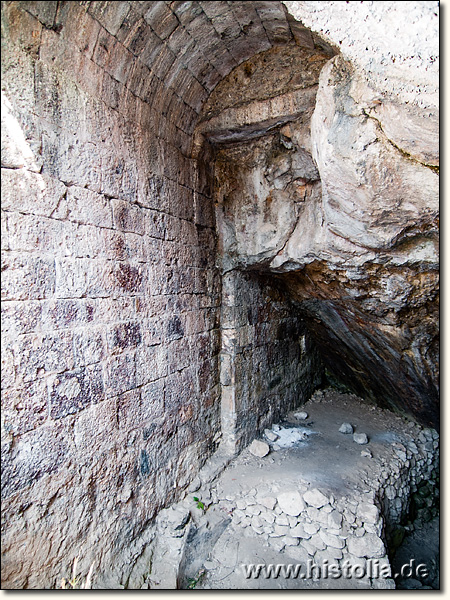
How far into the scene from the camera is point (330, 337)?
5285mm

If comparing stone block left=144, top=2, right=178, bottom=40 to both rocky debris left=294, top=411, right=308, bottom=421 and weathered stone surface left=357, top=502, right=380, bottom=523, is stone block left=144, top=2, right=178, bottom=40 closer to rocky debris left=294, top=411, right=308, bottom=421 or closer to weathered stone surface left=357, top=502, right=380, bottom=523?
weathered stone surface left=357, top=502, right=380, bottom=523

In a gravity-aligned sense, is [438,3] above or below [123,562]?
above

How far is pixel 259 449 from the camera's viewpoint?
407cm

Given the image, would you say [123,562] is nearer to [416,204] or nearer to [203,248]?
[203,248]

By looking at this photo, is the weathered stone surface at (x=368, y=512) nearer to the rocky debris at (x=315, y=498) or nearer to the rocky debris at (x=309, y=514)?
the rocky debris at (x=309, y=514)

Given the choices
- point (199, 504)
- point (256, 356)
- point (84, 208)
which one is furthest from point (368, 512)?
point (84, 208)

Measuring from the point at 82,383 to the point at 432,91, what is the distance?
2.53 meters

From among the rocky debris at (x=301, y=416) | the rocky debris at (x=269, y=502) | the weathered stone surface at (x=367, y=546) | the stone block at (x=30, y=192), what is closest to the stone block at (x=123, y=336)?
the stone block at (x=30, y=192)

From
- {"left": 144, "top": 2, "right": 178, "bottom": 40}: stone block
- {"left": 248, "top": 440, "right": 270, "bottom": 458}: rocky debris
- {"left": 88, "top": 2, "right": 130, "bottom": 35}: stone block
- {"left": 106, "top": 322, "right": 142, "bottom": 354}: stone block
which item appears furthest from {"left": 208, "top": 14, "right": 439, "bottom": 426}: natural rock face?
{"left": 248, "top": 440, "right": 270, "bottom": 458}: rocky debris

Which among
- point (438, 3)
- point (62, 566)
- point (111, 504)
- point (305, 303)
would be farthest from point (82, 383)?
point (305, 303)

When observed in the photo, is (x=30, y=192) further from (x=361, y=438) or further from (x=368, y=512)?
(x=361, y=438)

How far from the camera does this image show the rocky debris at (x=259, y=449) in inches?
159

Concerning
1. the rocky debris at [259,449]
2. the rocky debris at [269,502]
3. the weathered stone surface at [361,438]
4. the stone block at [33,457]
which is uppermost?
the stone block at [33,457]

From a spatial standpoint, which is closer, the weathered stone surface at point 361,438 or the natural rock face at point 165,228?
the natural rock face at point 165,228
